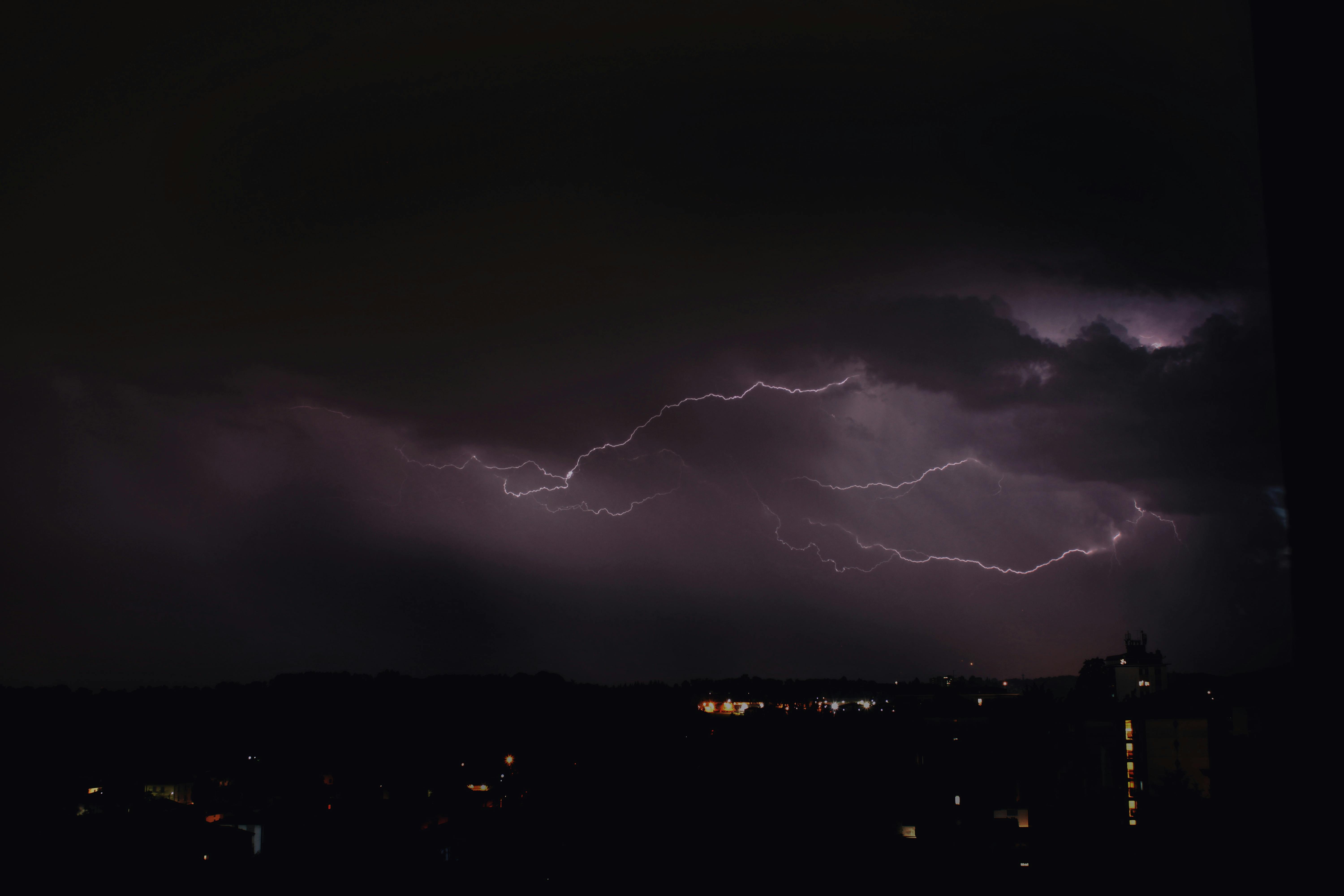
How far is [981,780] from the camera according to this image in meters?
17.3

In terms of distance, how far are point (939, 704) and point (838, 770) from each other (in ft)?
66.9

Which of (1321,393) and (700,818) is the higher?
(1321,393)

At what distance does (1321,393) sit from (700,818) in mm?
15133

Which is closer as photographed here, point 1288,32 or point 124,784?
point 1288,32

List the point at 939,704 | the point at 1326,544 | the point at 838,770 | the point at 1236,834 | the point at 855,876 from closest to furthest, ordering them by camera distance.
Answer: the point at 1326,544, the point at 1236,834, the point at 855,876, the point at 838,770, the point at 939,704

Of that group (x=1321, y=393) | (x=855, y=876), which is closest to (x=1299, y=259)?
(x=1321, y=393)

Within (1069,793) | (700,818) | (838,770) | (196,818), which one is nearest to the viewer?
(700,818)

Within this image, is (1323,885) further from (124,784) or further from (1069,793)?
(124,784)

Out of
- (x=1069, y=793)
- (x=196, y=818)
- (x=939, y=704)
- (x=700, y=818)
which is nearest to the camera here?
(x=700, y=818)

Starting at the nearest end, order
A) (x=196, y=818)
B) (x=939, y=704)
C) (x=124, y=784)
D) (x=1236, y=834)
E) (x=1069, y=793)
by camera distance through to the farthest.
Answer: (x=1236, y=834), (x=196, y=818), (x=1069, y=793), (x=124, y=784), (x=939, y=704)

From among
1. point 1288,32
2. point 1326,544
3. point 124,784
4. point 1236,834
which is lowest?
point 124,784

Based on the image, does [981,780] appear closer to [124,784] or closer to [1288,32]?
[1288,32]

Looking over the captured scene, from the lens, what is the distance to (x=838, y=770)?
1783 cm

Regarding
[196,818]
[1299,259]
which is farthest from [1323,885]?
[196,818]
